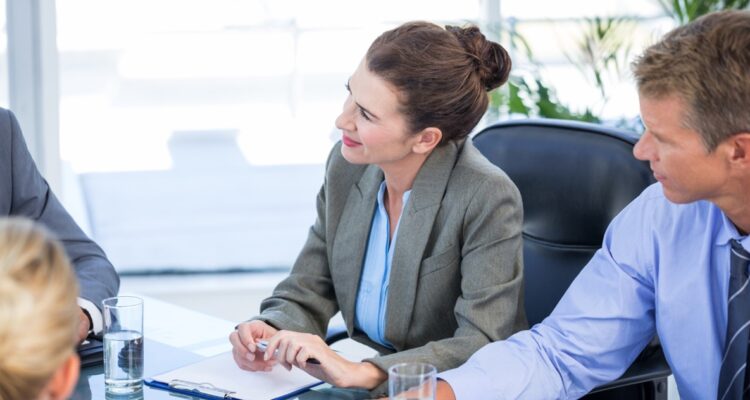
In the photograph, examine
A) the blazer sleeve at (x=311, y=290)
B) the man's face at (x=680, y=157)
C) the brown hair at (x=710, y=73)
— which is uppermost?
the brown hair at (x=710, y=73)

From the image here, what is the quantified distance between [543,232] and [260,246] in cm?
266

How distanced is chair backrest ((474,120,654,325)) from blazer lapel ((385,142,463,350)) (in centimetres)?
22

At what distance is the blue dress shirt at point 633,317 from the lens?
6.14 feet

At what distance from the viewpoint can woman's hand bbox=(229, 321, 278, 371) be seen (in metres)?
1.92

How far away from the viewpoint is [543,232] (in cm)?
234

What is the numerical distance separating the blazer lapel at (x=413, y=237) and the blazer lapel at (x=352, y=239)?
11 centimetres

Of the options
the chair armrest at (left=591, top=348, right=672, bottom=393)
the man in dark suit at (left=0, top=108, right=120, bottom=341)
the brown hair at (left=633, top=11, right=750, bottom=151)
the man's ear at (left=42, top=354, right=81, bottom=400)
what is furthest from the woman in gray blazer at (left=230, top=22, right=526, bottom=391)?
the man's ear at (left=42, top=354, right=81, bottom=400)

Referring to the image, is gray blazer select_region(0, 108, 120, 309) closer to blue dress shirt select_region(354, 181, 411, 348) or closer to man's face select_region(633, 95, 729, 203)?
blue dress shirt select_region(354, 181, 411, 348)

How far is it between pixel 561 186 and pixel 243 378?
0.83 meters

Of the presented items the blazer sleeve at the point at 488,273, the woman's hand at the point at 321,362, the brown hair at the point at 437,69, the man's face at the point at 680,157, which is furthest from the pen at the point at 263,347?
the man's face at the point at 680,157

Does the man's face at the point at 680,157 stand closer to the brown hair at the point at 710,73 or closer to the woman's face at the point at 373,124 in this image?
the brown hair at the point at 710,73

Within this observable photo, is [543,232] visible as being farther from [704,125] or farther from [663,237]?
[704,125]

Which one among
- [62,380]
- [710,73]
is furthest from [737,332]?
[62,380]

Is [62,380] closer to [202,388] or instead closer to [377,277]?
[202,388]
